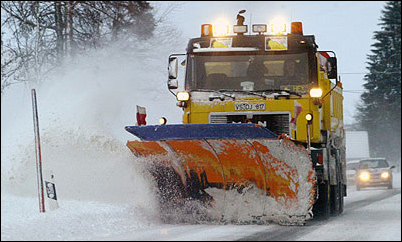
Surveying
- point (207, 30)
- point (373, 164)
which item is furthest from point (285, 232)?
point (373, 164)

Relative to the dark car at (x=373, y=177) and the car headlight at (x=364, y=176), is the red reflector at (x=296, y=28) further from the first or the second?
the car headlight at (x=364, y=176)

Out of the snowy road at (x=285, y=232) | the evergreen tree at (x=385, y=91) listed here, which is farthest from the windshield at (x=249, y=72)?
the evergreen tree at (x=385, y=91)

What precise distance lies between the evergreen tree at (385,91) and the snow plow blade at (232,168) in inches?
1566

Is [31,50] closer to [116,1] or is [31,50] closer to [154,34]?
[116,1]

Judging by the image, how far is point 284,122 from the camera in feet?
36.6

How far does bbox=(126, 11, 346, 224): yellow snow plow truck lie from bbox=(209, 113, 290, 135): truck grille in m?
0.01

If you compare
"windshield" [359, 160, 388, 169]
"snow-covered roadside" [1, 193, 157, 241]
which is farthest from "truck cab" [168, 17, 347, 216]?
"windshield" [359, 160, 388, 169]

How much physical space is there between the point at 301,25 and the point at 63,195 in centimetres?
494

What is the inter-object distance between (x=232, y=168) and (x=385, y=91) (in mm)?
49173

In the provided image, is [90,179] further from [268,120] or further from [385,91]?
[385,91]

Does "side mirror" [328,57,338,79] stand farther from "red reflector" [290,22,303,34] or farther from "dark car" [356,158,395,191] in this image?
"dark car" [356,158,395,191]

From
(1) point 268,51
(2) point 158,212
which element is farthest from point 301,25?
(2) point 158,212

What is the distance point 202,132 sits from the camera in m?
10.1

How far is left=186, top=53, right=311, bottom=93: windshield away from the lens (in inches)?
450
